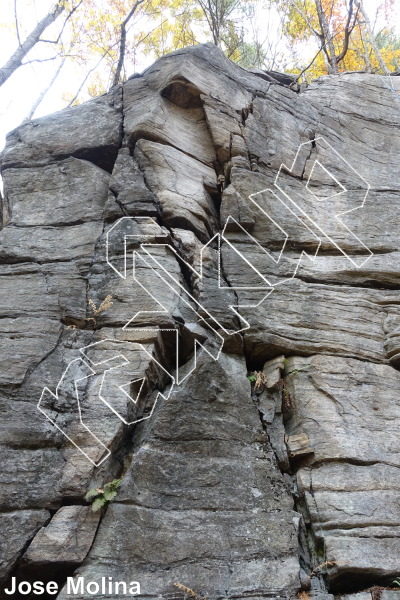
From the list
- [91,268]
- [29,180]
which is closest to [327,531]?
[91,268]

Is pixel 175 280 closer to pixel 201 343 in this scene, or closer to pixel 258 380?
pixel 201 343

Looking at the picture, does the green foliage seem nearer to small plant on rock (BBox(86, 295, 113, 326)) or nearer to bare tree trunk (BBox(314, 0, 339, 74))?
small plant on rock (BBox(86, 295, 113, 326))

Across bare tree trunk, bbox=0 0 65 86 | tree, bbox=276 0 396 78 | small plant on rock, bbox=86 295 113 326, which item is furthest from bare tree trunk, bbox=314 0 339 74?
small plant on rock, bbox=86 295 113 326

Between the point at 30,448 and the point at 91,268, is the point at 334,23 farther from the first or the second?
the point at 30,448

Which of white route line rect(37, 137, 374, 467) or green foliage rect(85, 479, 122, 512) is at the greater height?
white route line rect(37, 137, 374, 467)

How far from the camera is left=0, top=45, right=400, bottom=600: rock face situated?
4.91 metres

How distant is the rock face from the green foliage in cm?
8

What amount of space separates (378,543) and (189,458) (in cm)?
200

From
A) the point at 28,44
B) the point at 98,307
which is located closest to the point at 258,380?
the point at 98,307

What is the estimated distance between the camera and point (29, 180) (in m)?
8.12

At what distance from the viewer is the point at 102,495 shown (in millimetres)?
5051

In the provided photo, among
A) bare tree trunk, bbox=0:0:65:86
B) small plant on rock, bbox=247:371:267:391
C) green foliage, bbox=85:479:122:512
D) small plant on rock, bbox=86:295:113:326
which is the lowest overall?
green foliage, bbox=85:479:122:512

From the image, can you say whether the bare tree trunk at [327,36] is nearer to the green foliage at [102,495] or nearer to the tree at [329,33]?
the tree at [329,33]

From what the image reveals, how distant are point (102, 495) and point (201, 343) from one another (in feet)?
7.04
